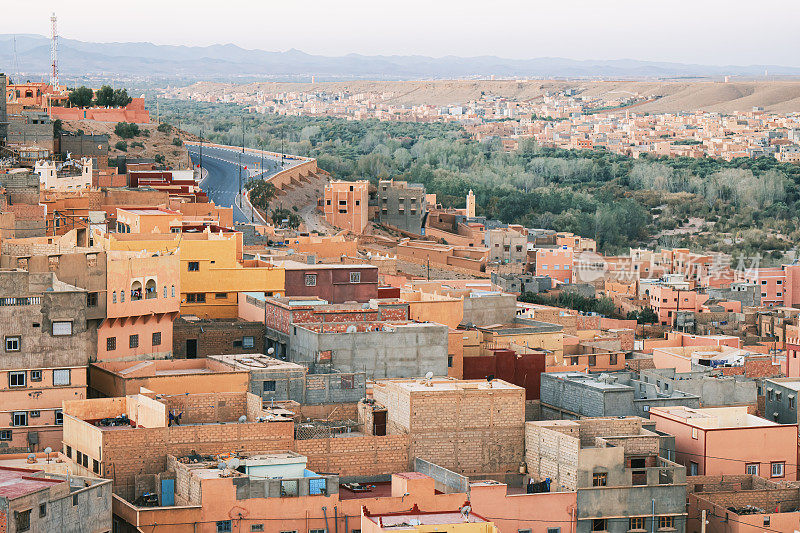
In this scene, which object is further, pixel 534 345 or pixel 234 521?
pixel 534 345

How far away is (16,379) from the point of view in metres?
21.0

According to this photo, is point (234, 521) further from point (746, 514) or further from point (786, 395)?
point (786, 395)

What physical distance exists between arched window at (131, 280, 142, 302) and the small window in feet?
7.79

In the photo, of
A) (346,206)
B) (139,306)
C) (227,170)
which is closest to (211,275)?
(139,306)

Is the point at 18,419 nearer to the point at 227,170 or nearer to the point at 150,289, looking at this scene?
the point at 150,289

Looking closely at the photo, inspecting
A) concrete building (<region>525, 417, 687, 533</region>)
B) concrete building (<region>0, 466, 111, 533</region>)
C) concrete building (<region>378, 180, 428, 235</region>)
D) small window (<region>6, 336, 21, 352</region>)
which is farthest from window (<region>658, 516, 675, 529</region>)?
concrete building (<region>378, 180, 428, 235</region>)

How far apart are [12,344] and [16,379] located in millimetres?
465

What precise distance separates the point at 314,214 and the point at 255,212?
8.17 metres

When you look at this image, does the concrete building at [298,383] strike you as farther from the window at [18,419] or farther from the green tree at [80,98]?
the green tree at [80,98]

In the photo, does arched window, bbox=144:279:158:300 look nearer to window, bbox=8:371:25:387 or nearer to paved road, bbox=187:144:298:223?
window, bbox=8:371:25:387

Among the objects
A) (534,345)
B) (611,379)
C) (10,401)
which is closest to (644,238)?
(534,345)

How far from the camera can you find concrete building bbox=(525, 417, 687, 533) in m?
19.0

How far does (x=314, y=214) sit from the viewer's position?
60750mm

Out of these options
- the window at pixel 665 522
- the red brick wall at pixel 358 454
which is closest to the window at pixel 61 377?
the red brick wall at pixel 358 454
